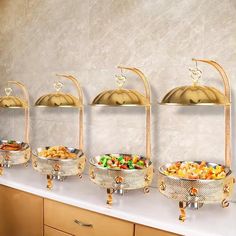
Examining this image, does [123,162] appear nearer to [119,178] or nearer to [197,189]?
[119,178]

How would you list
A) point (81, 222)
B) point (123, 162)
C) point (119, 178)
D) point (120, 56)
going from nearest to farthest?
point (119, 178) < point (81, 222) < point (123, 162) < point (120, 56)

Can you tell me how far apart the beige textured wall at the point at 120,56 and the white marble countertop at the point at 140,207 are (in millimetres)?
348

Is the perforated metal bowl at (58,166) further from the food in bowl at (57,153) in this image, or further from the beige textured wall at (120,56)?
the beige textured wall at (120,56)

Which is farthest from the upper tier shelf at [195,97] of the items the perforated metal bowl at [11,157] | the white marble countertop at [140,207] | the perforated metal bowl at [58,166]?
the perforated metal bowl at [11,157]

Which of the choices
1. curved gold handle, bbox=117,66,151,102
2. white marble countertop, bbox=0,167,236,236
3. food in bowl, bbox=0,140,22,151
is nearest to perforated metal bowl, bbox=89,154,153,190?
white marble countertop, bbox=0,167,236,236

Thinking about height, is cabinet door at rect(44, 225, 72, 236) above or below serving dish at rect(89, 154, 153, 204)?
below

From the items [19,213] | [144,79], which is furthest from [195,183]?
[19,213]

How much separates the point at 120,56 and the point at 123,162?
80cm

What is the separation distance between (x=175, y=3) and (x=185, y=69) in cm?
43

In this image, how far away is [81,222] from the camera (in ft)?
5.74

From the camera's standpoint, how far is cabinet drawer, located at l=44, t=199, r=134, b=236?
1608 mm

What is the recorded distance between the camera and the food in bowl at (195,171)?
60.2 inches

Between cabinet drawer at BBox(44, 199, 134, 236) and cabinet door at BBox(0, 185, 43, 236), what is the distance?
0.08m

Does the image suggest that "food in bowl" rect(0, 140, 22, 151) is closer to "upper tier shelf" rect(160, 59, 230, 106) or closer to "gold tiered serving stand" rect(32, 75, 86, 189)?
"gold tiered serving stand" rect(32, 75, 86, 189)
